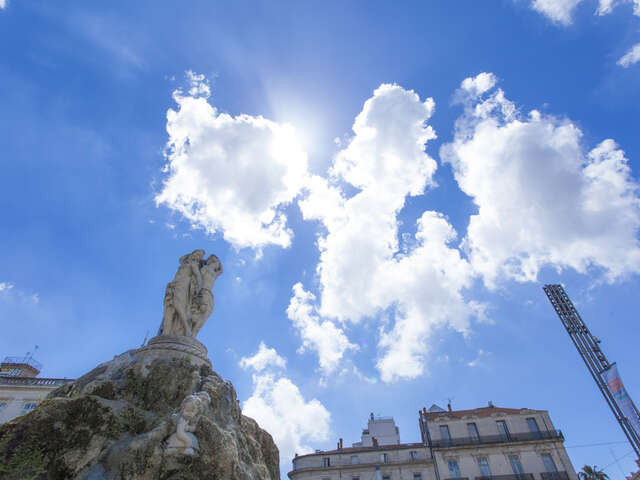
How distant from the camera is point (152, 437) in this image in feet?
A: 28.8

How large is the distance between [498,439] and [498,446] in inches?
31.2

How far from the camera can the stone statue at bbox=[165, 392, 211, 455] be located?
337 inches

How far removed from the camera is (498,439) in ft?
111

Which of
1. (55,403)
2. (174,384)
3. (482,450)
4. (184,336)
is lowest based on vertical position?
(55,403)

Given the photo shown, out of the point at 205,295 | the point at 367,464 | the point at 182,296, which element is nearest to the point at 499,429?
the point at 367,464

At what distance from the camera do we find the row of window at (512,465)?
3167cm

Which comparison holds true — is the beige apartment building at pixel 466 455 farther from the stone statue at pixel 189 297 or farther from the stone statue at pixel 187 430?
the stone statue at pixel 187 430

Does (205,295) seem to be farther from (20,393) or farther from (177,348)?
(20,393)

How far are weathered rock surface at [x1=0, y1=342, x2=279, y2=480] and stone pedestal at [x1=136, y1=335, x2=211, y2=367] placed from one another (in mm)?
806

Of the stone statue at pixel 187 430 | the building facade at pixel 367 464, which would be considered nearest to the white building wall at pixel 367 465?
the building facade at pixel 367 464

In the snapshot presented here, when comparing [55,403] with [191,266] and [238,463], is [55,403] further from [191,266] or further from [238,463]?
[191,266]

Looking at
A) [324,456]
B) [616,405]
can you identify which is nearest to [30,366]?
[324,456]

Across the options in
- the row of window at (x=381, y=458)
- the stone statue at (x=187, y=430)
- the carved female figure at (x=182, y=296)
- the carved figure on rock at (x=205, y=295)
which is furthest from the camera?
the row of window at (x=381, y=458)

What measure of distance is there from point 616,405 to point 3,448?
38.8 metres
